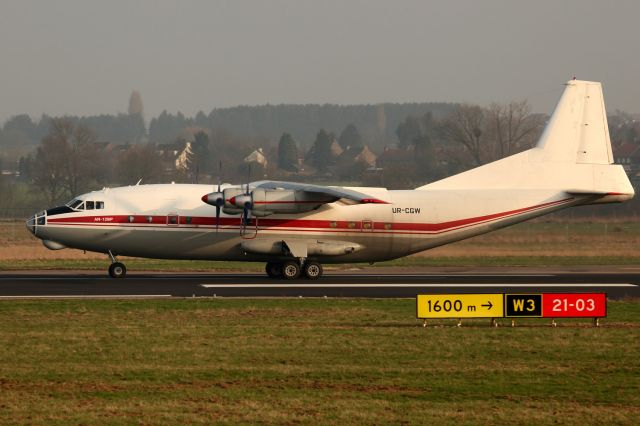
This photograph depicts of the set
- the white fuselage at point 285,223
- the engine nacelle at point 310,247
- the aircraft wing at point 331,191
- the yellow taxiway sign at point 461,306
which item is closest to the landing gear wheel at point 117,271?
the white fuselage at point 285,223

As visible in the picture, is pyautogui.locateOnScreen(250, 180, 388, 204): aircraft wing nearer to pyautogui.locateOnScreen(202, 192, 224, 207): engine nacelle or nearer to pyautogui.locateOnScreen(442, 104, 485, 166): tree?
pyautogui.locateOnScreen(202, 192, 224, 207): engine nacelle

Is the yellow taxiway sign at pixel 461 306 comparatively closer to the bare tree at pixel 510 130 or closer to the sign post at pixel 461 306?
the sign post at pixel 461 306

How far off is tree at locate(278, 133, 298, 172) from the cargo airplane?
11840 centimetres

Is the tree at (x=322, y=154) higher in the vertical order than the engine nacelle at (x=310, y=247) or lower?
higher

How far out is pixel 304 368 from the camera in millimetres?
21172

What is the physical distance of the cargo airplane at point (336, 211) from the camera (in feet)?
129

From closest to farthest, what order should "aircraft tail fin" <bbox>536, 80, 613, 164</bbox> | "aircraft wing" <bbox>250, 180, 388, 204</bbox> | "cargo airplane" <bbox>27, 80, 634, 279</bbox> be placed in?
"aircraft wing" <bbox>250, 180, 388, 204</bbox>
"cargo airplane" <bbox>27, 80, 634, 279</bbox>
"aircraft tail fin" <bbox>536, 80, 613, 164</bbox>

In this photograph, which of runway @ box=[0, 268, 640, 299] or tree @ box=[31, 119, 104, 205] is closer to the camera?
runway @ box=[0, 268, 640, 299]

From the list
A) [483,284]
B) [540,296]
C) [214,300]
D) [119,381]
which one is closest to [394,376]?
[119,381]

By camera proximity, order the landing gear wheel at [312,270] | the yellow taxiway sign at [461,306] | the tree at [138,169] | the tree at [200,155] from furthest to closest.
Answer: the tree at [200,155], the tree at [138,169], the landing gear wheel at [312,270], the yellow taxiway sign at [461,306]

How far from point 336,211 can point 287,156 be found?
12671 centimetres

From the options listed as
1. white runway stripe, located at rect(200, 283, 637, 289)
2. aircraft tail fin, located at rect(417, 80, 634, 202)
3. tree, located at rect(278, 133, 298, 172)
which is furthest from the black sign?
tree, located at rect(278, 133, 298, 172)

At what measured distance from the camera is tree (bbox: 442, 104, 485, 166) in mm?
112688

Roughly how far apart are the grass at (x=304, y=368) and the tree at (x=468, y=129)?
273ft
